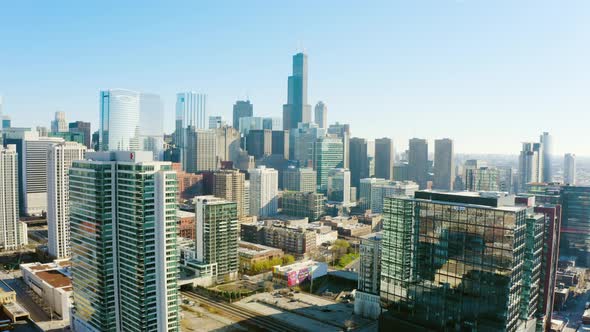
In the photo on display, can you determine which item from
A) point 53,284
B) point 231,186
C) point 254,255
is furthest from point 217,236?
point 231,186

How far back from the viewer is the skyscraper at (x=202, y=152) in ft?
588

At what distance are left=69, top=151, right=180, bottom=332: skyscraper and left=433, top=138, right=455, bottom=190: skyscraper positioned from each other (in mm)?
146974

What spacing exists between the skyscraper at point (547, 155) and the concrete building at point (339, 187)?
2489 inches

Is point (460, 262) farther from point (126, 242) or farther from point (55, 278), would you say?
point (55, 278)

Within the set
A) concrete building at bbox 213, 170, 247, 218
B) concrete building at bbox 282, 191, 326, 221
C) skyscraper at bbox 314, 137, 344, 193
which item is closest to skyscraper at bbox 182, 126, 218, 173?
skyscraper at bbox 314, 137, 344, 193

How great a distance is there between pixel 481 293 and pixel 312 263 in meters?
38.9

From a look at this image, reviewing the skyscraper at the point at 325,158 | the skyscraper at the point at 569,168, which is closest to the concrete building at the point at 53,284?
the skyscraper at the point at 325,158

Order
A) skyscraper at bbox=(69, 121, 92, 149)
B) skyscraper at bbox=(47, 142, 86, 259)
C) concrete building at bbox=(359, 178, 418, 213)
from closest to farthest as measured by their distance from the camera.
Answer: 1. skyscraper at bbox=(47, 142, 86, 259)
2. concrete building at bbox=(359, 178, 418, 213)
3. skyscraper at bbox=(69, 121, 92, 149)

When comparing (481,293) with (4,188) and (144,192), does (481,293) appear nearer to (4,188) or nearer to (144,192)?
(144,192)

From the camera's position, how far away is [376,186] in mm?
141250

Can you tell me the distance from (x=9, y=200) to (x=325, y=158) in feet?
351

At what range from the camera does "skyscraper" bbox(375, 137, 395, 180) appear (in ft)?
611

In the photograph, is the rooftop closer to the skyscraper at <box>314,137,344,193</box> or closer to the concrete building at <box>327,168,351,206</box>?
the concrete building at <box>327,168,351,206</box>

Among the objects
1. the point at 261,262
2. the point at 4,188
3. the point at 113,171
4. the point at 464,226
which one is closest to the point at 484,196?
the point at 464,226
